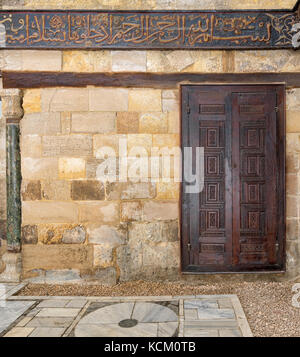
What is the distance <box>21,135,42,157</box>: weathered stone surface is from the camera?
3.71 m

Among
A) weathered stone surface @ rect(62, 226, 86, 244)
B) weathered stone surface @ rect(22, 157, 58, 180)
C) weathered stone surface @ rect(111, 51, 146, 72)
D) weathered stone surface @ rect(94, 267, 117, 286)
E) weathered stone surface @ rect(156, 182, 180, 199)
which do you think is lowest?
weathered stone surface @ rect(94, 267, 117, 286)

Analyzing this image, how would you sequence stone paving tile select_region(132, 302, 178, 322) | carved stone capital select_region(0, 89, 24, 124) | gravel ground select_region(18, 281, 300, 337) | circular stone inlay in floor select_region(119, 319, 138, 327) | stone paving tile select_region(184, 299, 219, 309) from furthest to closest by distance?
1. carved stone capital select_region(0, 89, 24, 124)
2. stone paving tile select_region(184, 299, 219, 309)
3. gravel ground select_region(18, 281, 300, 337)
4. stone paving tile select_region(132, 302, 178, 322)
5. circular stone inlay in floor select_region(119, 319, 138, 327)

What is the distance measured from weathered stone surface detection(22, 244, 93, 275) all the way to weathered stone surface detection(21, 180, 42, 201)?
60cm

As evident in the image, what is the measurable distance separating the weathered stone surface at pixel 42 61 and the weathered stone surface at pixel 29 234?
1.90 m

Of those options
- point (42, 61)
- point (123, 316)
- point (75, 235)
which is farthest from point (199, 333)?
point (42, 61)

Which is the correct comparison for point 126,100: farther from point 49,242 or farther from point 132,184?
point 49,242

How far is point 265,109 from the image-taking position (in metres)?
3.65

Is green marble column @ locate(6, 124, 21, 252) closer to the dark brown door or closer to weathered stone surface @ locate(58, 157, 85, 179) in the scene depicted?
weathered stone surface @ locate(58, 157, 85, 179)

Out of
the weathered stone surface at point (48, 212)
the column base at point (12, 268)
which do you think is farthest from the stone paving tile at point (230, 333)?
the column base at point (12, 268)

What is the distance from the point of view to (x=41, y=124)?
3707 mm

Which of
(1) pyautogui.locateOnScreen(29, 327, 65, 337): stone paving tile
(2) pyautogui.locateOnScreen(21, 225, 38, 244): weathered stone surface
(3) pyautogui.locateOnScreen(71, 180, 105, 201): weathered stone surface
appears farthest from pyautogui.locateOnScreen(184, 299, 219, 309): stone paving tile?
(2) pyautogui.locateOnScreen(21, 225, 38, 244): weathered stone surface

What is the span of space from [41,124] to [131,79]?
47.3 inches

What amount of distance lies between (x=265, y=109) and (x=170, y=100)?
3.68ft

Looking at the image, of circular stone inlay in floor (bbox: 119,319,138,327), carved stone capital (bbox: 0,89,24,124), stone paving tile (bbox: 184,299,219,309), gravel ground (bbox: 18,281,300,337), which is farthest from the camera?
carved stone capital (bbox: 0,89,24,124)
